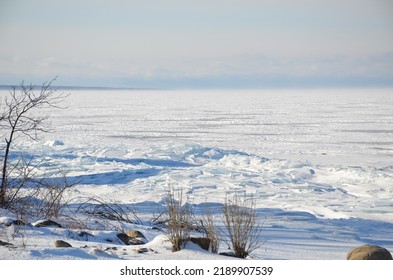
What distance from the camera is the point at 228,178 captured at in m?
9.16

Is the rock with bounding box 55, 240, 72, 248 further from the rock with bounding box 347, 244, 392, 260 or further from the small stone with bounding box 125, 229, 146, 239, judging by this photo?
the rock with bounding box 347, 244, 392, 260

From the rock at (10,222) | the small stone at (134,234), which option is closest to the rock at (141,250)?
the small stone at (134,234)

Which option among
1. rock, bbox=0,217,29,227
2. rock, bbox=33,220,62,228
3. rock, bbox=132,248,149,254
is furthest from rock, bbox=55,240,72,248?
rock, bbox=33,220,62,228

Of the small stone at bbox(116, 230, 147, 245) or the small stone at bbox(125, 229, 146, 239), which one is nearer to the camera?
the small stone at bbox(116, 230, 147, 245)

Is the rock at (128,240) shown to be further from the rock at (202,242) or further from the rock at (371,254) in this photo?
the rock at (371,254)

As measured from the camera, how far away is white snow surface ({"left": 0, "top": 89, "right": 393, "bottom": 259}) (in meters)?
4.39

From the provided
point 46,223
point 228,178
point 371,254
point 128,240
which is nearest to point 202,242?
point 128,240

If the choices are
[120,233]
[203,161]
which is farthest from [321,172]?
[120,233]

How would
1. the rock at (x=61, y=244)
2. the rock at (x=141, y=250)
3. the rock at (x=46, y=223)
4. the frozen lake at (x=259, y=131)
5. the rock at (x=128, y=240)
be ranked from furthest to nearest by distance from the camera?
the frozen lake at (x=259, y=131) < the rock at (x=46, y=223) < the rock at (x=128, y=240) < the rock at (x=141, y=250) < the rock at (x=61, y=244)

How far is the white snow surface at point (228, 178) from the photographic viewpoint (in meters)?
4.39

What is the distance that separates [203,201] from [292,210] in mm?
1124

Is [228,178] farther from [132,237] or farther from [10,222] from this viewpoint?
[10,222]

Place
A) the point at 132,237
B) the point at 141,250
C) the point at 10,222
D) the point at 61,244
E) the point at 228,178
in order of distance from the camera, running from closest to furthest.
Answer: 1. the point at 61,244
2. the point at 141,250
3. the point at 10,222
4. the point at 132,237
5. the point at 228,178

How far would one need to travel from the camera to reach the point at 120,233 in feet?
14.7
